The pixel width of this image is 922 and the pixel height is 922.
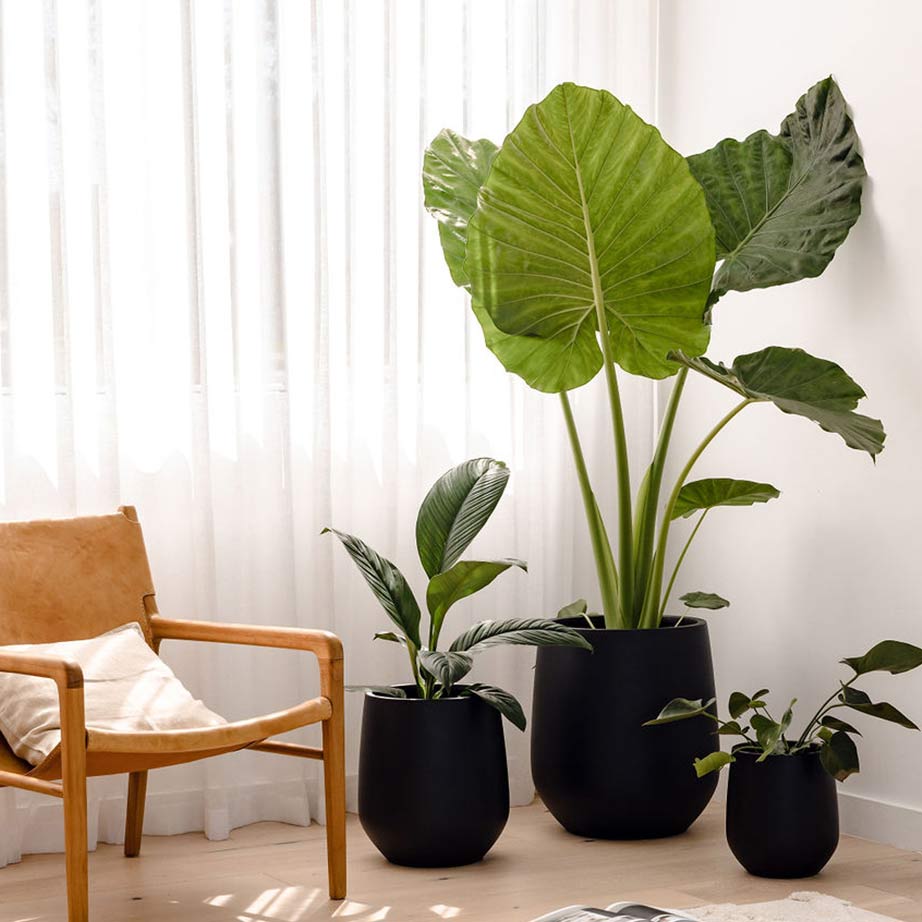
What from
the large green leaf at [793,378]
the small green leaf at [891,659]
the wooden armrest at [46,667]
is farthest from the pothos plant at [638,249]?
the wooden armrest at [46,667]

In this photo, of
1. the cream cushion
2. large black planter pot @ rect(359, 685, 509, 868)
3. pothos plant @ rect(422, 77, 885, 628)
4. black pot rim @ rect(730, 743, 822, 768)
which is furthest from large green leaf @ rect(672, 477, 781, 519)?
the cream cushion

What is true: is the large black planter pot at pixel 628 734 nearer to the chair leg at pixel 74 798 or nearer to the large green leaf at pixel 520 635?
the large green leaf at pixel 520 635

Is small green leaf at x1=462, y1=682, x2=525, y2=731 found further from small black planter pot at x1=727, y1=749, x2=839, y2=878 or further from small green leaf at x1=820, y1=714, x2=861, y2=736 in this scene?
small green leaf at x1=820, y1=714, x2=861, y2=736

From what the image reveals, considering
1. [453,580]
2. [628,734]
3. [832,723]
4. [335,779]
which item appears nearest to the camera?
[335,779]

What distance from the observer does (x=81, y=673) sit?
206cm

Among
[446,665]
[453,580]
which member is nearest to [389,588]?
[453,580]

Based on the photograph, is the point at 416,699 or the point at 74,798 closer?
the point at 74,798

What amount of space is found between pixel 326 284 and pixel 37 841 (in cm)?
136

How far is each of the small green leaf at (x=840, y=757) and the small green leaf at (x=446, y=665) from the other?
0.68 m

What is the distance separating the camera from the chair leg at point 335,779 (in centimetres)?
245

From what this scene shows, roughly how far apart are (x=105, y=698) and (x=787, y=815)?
1.26 meters

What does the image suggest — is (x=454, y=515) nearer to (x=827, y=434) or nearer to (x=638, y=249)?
(x=638, y=249)

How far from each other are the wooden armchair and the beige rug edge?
67cm

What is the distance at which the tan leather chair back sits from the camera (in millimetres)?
2557
